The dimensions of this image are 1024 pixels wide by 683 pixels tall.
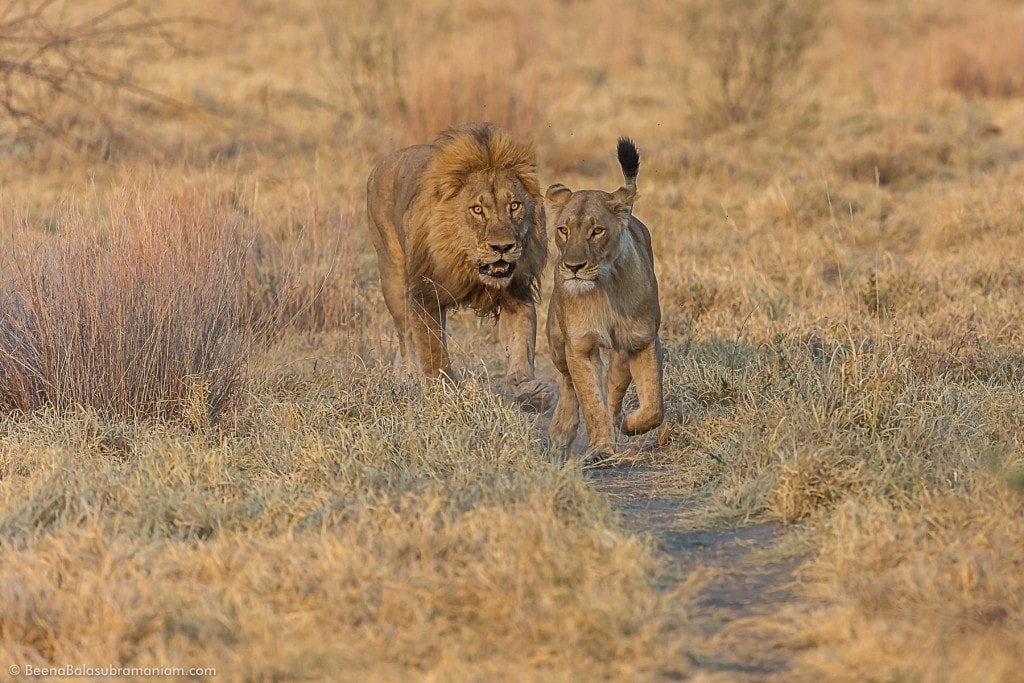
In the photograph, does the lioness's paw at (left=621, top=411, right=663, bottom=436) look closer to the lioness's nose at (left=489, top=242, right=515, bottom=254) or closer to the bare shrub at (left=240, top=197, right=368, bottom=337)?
the lioness's nose at (left=489, top=242, right=515, bottom=254)

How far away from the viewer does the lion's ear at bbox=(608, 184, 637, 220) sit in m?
4.96

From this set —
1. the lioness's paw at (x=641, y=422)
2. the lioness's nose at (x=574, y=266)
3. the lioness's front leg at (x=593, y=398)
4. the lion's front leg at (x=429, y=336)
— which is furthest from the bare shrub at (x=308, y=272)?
the lioness's nose at (x=574, y=266)

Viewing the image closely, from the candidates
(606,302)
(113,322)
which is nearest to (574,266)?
(606,302)

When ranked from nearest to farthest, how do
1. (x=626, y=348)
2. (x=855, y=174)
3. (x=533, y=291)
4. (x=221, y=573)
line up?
(x=221, y=573), (x=626, y=348), (x=533, y=291), (x=855, y=174)

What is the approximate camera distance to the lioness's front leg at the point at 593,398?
16.7ft

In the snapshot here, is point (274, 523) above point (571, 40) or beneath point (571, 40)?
beneath

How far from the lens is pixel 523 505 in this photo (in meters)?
3.92

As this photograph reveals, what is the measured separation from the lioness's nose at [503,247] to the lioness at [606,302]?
1.41 ft

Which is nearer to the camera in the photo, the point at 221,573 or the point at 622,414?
the point at 221,573

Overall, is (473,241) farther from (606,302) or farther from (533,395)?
(606,302)

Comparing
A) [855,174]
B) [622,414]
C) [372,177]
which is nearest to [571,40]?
[855,174]

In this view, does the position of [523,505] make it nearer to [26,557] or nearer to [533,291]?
[26,557]

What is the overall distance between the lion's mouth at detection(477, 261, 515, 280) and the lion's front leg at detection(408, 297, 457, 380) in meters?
0.46

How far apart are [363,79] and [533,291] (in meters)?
7.06
